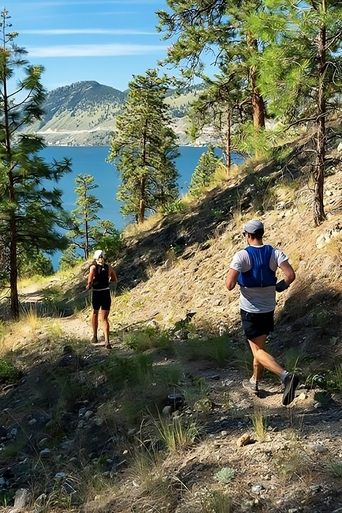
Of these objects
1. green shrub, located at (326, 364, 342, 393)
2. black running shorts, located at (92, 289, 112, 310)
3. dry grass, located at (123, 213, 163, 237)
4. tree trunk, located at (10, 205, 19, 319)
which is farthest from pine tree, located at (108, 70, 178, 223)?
green shrub, located at (326, 364, 342, 393)

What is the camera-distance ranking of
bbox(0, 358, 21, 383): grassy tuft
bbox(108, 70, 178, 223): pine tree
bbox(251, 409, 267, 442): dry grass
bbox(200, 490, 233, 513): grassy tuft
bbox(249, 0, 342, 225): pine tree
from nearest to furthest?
bbox(200, 490, 233, 513): grassy tuft → bbox(251, 409, 267, 442): dry grass → bbox(249, 0, 342, 225): pine tree → bbox(0, 358, 21, 383): grassy tuft → bbox(108, 70, 178, 223): pine tree

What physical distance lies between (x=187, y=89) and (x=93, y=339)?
12.2m

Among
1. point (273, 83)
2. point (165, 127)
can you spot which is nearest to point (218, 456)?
point (273, 83)

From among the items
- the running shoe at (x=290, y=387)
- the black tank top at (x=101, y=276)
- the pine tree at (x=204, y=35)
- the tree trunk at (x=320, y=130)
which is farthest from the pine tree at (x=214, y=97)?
the running shoe at (x=290, y=387)

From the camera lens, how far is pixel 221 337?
31.2 ft

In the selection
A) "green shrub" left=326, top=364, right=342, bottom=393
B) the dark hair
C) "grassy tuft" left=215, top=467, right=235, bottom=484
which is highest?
the dark hair

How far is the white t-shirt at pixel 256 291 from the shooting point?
6309mm

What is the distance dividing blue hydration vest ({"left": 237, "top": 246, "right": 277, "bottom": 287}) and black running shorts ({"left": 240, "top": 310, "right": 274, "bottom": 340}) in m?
0.40

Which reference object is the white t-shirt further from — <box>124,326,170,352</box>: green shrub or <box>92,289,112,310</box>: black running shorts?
<box>92,289,112,310</box>: black running shorts

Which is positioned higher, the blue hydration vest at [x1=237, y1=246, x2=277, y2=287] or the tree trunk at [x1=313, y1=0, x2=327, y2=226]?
the tree trunk at [x1=313, y1=0, x2=327, y2=226]

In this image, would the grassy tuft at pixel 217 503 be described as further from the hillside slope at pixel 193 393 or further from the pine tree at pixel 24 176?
the pine tree at pixel 24 176

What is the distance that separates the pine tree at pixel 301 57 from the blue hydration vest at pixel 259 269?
4518 mm

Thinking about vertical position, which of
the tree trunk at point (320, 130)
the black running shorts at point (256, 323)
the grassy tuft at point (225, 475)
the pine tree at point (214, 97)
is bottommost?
the grassy tuft at point (225, 475)

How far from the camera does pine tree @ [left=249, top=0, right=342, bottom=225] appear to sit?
9461mm
